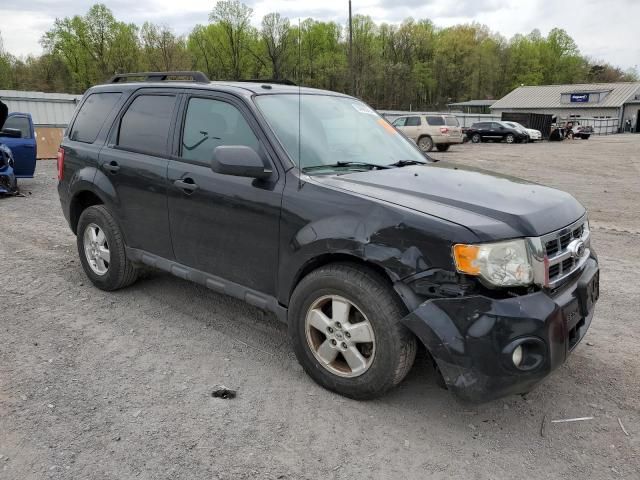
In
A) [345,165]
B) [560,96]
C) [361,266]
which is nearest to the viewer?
[361,266]

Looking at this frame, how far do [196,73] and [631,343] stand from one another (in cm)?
402

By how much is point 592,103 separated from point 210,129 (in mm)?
73646

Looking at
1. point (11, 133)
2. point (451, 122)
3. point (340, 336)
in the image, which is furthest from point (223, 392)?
point (451, 122)

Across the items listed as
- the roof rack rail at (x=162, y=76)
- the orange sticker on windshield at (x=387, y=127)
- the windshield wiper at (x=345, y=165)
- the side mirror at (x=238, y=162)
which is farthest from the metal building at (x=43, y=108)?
the windshield wiper at (x=345, y=165)

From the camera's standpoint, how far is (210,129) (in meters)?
3.94

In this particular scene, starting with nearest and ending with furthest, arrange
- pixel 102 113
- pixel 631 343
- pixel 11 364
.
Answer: pixel 11 364, pixel 631 343, pixel 102 113

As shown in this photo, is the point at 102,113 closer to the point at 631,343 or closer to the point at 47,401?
the point at 47,401

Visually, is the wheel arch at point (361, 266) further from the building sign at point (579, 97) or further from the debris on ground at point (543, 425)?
the building sign at point (579, 97)

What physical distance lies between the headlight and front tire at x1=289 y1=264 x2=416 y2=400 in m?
0.46

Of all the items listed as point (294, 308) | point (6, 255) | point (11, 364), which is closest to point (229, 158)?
point (294, 308)

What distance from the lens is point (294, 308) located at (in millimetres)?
3328

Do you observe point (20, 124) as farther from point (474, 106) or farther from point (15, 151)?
point (474, 106)

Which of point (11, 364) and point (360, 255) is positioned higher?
point (360, 255)

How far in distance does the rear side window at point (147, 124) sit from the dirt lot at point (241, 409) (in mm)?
1406
